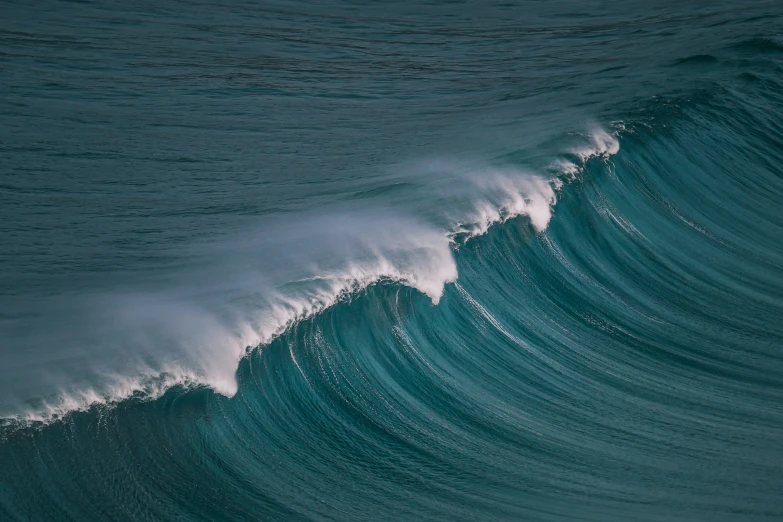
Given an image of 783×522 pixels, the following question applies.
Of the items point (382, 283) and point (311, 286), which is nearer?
point (311, 286)

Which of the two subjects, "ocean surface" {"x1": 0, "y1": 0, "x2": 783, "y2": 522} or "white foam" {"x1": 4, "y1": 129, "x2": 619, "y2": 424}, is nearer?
"ocean surface" {"x1": 0, "y1": 0, "x2": 783, "y2": 522}

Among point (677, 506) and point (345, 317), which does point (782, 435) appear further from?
point (345, 317)

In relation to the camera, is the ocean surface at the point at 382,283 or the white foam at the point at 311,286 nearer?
the ocean surface at the point at 382,283

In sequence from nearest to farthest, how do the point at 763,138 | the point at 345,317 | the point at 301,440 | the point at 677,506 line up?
the point at 677,506, the point at 301,440, the point at 345,317, the point at 763,138

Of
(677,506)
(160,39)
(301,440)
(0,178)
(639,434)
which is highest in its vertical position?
(160,39)

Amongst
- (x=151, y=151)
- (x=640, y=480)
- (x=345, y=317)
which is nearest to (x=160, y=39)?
(x=151, y=151)

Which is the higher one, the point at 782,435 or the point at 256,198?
the point at 256,198

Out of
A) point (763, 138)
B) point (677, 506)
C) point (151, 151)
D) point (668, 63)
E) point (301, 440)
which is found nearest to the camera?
point (677, 506)

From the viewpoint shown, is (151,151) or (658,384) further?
(151,151)
